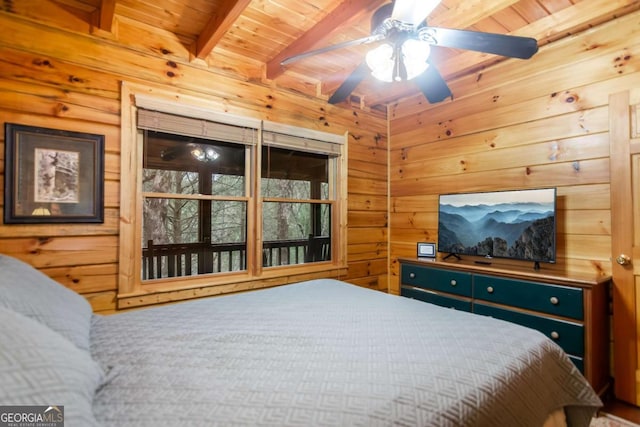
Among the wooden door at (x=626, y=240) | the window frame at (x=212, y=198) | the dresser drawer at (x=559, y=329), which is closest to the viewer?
the dresser drawer at (x=559, y=329)

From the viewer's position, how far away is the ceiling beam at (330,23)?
188 centimetres

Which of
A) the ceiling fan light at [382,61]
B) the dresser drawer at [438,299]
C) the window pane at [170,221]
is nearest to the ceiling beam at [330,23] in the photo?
the ceiling fan light at [382,61]

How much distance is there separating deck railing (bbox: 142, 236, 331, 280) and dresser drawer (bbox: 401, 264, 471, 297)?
986mm

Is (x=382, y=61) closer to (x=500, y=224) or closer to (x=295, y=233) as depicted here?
(x=500, y=224)

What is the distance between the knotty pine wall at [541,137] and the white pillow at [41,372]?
3049 millimetres

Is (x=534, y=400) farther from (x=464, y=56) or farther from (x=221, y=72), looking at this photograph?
(x=221, y=72)

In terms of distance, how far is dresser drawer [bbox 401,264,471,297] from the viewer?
2627 mm

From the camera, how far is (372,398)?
2.85 feet

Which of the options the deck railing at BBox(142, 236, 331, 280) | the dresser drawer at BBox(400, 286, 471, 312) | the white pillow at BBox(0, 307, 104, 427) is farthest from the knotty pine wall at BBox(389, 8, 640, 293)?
the white pillow at BBox(0, 307, 104, 427)

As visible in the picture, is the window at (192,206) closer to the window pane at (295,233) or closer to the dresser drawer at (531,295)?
the window pane at (295,233)

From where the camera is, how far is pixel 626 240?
7.09 feet

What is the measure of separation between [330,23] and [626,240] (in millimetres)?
2553

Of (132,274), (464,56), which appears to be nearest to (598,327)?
(464,56)

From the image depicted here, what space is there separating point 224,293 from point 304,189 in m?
1.34
